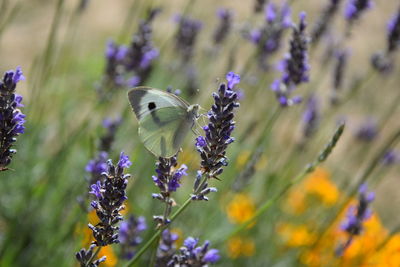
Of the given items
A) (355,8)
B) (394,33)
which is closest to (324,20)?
(355,8)

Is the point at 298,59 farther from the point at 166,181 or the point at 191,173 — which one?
the point at 191,173

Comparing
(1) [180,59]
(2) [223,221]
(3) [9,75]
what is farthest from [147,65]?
(3) [9,75]

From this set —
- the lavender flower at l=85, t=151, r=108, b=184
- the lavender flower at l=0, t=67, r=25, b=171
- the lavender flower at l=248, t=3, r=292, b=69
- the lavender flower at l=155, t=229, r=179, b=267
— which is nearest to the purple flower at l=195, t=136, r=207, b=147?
the lavender flower at l=155, t=229, r=179, b=267

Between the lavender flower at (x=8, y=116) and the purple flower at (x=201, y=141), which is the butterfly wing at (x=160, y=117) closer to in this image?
the purple flower at (x=201, y=141)

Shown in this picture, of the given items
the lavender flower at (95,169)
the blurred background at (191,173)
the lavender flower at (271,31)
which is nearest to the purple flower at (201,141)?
the blurred background at (191,173)

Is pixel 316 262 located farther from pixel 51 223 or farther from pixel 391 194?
pixel 391 194

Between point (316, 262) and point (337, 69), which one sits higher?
point (337, 69)

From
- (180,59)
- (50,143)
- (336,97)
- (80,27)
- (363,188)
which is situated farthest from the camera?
(80,27)
